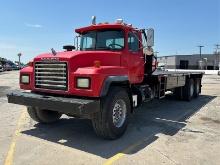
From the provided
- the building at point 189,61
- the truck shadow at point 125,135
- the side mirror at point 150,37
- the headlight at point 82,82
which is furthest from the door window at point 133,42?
the building at point 189,61

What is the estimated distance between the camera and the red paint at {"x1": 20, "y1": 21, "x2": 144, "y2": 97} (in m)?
6.45

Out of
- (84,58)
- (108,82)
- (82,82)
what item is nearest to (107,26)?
(84,58)

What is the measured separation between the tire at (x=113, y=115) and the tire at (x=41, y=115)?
81.2 inches

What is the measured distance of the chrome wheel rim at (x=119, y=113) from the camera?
7203 millimetres

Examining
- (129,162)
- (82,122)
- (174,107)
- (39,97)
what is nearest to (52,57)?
(39,97)

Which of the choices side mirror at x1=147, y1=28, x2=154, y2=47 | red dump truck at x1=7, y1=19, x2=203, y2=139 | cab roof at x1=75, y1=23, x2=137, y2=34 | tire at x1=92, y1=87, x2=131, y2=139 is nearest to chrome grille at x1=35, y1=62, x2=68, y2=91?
red dump truck at x1=7, y1=19, x2=203, y2=139

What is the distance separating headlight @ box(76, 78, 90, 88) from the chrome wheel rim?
101 centimetres

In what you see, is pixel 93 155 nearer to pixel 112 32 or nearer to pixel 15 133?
pixel 15 133

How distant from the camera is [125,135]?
743 centimetres

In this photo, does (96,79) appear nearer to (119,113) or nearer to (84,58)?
(84,58)

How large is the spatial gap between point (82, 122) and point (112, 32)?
8.77 feet

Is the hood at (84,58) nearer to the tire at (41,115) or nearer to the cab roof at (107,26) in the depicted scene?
the cab roof at (107,26)

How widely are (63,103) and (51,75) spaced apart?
3.31ft

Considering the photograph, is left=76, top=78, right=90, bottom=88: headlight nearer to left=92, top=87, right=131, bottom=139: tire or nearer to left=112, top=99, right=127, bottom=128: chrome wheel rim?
left=92, top=87, right=131, bottom=139: tire
